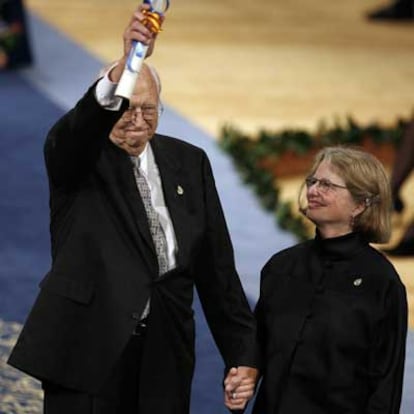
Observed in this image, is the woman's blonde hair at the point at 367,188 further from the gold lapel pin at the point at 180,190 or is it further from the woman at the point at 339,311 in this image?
the gold lapel pin at the point at 180,190

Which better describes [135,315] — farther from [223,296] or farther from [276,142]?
[276,142]

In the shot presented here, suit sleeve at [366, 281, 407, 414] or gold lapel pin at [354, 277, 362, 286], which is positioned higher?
gold lapel pin at [354, 277, 362, 286]

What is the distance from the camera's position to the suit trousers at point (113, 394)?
15.6 ft

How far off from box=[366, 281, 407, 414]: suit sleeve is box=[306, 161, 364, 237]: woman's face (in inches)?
10.3

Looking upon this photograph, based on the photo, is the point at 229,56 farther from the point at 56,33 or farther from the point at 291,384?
the point at 291,384

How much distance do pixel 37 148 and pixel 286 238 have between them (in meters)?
2.08

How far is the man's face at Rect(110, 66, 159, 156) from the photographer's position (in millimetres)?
4719

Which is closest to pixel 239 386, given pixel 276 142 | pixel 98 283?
pixel 98 283

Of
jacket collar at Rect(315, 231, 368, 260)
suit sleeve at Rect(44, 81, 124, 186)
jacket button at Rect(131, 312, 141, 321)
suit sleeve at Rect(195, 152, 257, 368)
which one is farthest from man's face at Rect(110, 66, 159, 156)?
jacket collar at Rect(315, 231, 368, 260)

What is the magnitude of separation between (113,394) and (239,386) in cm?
45

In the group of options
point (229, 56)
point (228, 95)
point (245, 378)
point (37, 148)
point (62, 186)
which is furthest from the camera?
point (229, 56)

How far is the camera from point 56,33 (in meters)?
13.4

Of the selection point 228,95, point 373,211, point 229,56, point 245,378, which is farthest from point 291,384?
point 229,56

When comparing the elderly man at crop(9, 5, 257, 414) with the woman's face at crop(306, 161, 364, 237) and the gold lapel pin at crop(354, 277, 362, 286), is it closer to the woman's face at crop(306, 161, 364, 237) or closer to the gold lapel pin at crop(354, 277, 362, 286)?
the woman's face at crop(306, 161, 364, 237)
